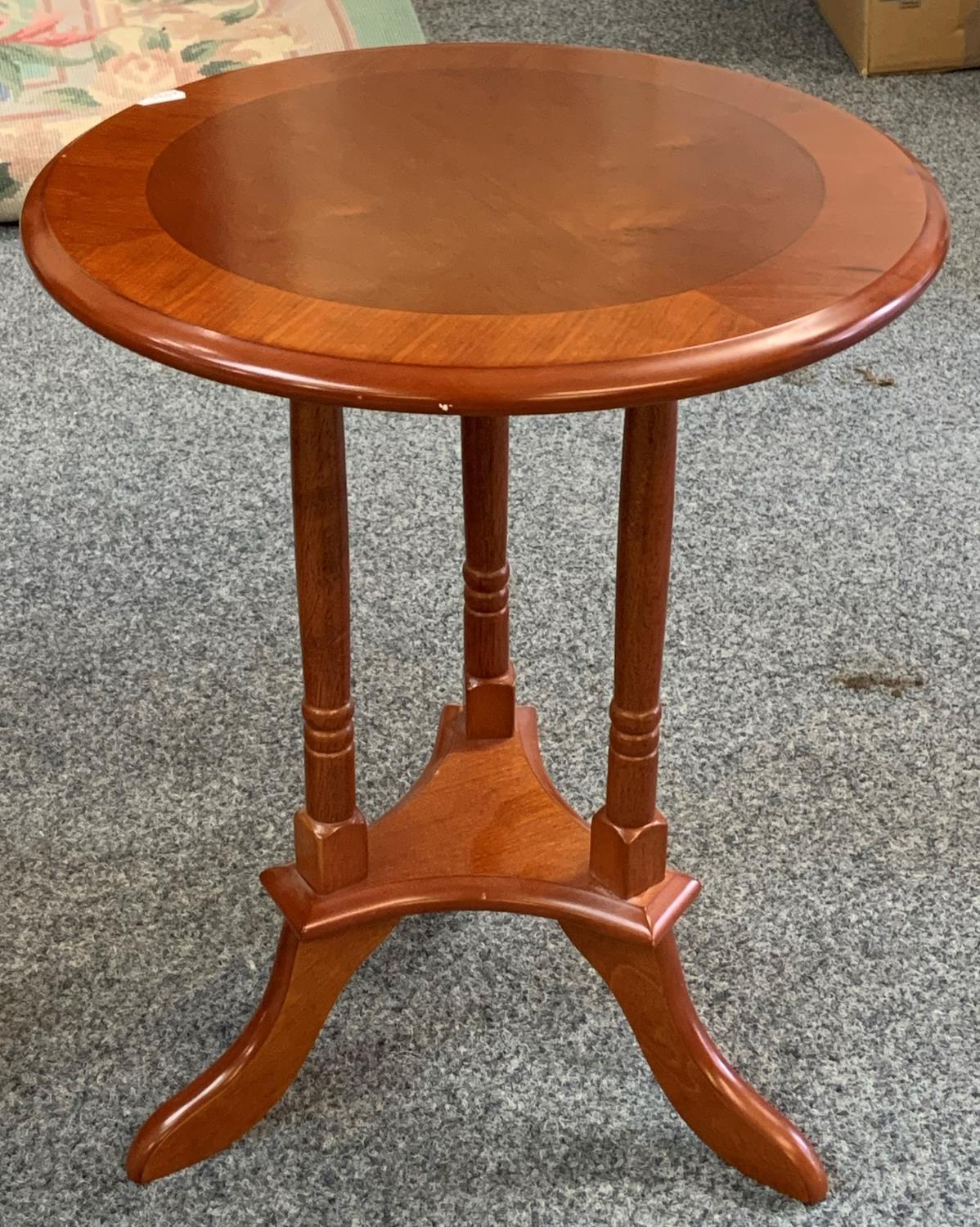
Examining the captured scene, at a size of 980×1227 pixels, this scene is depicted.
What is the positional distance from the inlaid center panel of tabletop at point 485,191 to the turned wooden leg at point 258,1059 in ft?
1.50

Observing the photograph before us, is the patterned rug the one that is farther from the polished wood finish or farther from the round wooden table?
the polished wood finish

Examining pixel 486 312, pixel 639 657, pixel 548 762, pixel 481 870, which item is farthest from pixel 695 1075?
pixel 486 312

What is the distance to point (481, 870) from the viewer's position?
3.39 ft

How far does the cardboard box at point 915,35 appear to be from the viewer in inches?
107

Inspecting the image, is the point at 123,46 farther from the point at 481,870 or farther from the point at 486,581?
the point at 481,870

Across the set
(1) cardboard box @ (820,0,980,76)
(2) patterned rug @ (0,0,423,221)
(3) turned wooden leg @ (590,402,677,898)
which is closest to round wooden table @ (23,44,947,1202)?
(3) turned wooden leg @ (590,402,677,898)

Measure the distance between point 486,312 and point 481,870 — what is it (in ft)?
1.43

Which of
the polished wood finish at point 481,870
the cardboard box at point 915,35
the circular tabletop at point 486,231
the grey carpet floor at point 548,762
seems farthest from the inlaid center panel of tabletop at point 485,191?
the cardboard box at point 915,35

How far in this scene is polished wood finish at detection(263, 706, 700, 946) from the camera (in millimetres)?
1001

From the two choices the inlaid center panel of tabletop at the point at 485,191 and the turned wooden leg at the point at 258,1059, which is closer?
the inlaid center panel of tabletop at the point at 485,191

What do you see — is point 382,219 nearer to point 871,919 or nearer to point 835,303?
point 835,303

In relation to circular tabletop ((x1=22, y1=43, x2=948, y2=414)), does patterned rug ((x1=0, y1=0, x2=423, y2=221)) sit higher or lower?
lower

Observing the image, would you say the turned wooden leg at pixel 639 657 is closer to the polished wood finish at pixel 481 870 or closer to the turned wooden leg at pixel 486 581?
the polished wood finish at pixel 481 870

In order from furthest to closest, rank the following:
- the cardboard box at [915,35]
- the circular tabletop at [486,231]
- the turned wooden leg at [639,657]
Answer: the cardboard box at [915,35] → the turned wooden leg at [639,657] → the circular tabletop at [486,231]
